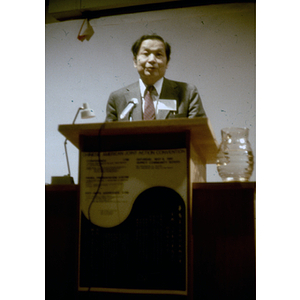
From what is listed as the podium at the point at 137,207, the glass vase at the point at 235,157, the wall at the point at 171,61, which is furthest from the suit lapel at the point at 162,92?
the podium at the point at 137,207

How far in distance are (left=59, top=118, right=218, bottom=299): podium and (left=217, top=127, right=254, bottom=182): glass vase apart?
7.3 inches

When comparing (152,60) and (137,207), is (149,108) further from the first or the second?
(137,207)

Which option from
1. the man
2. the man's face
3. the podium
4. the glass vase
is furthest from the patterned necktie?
the podium

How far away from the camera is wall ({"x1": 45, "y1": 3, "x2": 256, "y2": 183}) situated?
203 centimetres

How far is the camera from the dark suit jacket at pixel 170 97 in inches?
74.5

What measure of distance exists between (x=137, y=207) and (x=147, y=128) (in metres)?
0.24

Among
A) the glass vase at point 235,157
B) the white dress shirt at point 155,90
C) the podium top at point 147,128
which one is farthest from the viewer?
the white dress shirt at point 155,90

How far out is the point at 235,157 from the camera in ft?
3.60

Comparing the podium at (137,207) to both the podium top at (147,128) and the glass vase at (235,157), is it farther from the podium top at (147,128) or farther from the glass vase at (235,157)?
the glass vase at (235,157)

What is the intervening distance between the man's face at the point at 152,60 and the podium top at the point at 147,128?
106 cm
